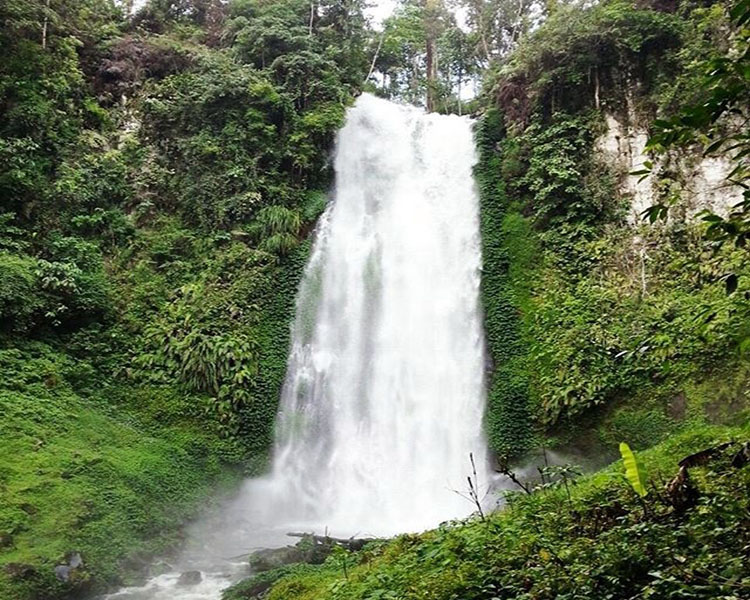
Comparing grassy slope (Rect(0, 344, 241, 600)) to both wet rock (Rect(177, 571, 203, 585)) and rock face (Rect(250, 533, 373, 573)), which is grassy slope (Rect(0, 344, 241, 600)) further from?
rock face (Rect(250, 533, 373, 573))

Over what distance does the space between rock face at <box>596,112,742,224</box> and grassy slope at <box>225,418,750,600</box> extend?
8.77 metres

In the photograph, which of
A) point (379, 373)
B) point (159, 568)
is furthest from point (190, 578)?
point (379, 373)

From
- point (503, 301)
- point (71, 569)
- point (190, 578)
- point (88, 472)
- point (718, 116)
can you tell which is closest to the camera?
point (718, 116)

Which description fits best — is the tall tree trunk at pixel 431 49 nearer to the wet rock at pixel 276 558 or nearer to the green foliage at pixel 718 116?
the wet rock at pixel 276 558

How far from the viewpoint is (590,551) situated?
3678 mm

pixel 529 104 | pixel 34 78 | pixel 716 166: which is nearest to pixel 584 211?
pixel 716 166

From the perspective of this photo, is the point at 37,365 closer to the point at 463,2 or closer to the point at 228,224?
the point at 228,224

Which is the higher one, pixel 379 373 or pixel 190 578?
pixel 379 373

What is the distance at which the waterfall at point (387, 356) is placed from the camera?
12227mm

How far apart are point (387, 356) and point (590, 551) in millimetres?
10373

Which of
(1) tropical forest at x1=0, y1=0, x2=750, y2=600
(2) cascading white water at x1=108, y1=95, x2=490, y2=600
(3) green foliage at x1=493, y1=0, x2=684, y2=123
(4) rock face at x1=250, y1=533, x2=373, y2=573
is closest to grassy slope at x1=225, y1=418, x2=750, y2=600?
(1) tropical forest at x1=0, y1=0, x2=750, y2=600

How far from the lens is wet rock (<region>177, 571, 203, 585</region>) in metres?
8.32

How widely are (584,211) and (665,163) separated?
7.01 ft

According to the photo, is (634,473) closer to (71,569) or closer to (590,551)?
(590,551)
